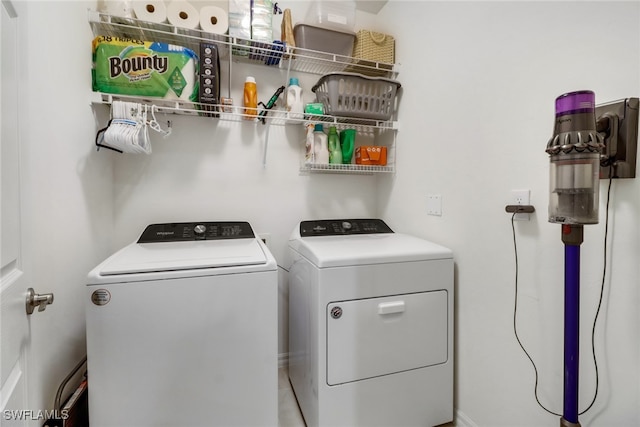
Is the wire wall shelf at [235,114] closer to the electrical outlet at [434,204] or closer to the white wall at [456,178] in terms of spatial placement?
the white wall at [456,178]

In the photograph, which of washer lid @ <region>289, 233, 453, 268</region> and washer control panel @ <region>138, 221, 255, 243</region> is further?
washer control panel @ <region>138, 221, 255, 243</region>

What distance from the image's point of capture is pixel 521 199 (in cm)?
116

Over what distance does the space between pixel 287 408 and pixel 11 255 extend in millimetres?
1468

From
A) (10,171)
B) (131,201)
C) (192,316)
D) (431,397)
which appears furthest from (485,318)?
(131,201)

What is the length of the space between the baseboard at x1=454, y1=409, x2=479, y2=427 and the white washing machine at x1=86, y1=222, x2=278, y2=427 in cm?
97

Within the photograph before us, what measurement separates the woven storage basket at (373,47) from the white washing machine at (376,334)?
1.25 m

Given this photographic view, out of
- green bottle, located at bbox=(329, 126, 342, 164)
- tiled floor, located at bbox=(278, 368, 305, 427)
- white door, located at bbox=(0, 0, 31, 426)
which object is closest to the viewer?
white door, located at bbox=(0, 0, 31, 426)

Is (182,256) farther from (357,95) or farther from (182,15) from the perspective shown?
(357,95)

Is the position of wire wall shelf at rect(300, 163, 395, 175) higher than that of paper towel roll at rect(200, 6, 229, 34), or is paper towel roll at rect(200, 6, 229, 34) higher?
paper towel roll at rect(200, 6, 229, 34)

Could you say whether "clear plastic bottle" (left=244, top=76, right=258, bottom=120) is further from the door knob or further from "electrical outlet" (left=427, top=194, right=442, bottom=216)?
the door knob

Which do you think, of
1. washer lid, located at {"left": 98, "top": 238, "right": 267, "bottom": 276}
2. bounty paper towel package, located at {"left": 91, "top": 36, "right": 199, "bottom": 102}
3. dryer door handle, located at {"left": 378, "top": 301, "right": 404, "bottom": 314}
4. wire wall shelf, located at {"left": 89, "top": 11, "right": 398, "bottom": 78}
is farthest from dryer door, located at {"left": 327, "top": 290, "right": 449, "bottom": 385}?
wire wall shelf, located at {"left": 89, "top": 11, "right": 398, "bottom": 78}

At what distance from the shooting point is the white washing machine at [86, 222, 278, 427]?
3.28ft

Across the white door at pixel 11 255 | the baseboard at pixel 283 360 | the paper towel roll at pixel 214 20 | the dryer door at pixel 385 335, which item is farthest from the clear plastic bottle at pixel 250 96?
the baseboard at pixel 283 360

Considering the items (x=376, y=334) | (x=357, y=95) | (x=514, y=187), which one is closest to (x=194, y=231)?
(x=376, y=334)
